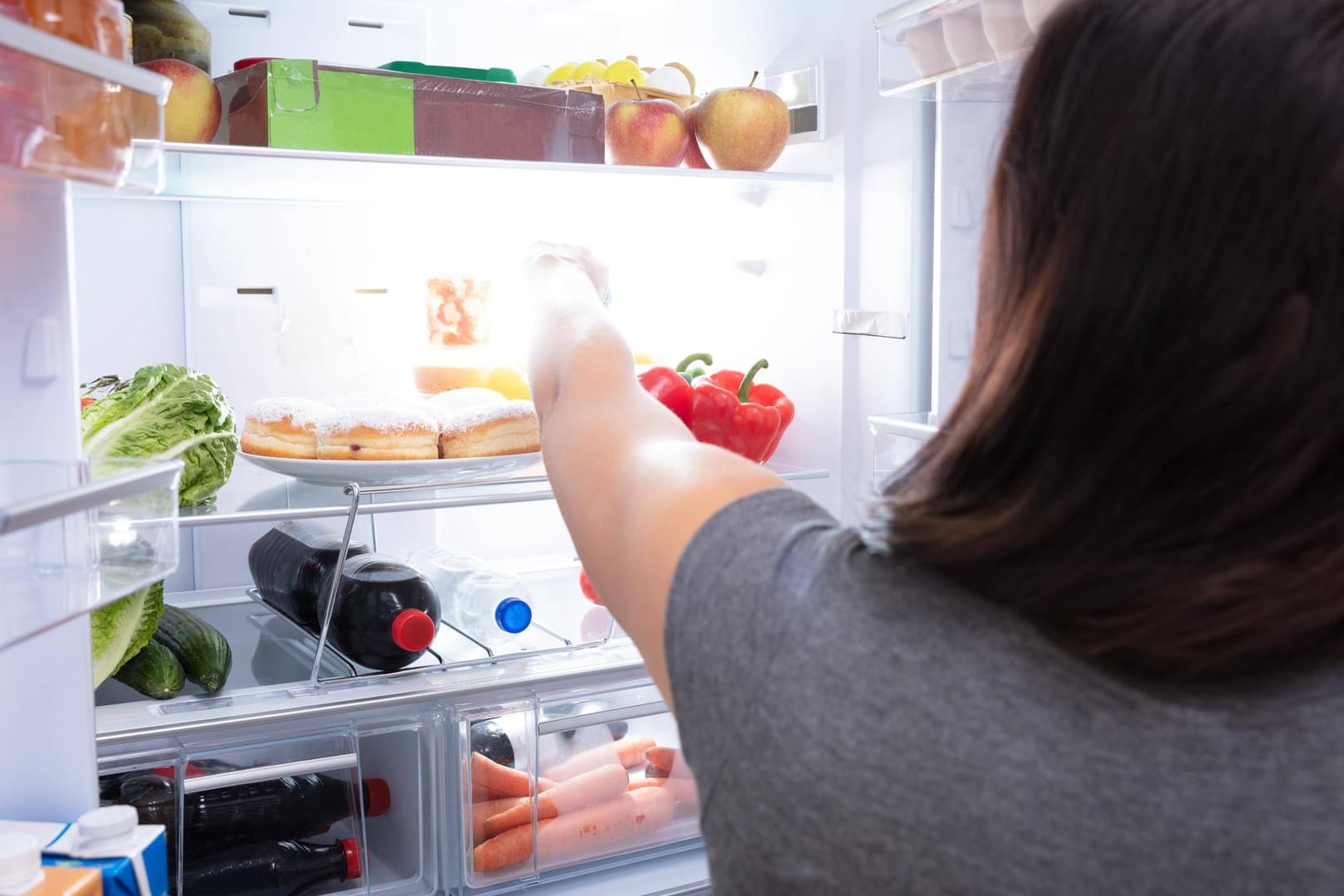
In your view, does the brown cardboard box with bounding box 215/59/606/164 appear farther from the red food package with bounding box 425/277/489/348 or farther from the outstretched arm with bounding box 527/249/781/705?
the outstretched arm with bounding box 527/249/781/705

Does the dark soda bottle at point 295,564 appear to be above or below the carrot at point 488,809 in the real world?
above

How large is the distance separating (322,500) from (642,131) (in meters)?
0.65

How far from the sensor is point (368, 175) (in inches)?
58.7

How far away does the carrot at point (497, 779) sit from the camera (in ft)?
4.68

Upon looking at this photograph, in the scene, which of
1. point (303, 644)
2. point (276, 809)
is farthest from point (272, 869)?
point (303, 644)

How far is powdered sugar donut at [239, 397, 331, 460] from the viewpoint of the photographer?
1.38m

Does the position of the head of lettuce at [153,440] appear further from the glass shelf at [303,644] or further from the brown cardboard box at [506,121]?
the brown cardboard box at [506,121]

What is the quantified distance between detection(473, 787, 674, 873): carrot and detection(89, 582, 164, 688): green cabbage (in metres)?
0.47

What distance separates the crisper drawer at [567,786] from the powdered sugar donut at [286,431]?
0.36 m

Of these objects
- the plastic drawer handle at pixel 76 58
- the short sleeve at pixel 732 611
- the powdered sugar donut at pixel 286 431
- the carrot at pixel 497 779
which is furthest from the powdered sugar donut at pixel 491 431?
the short sleeve at pixel 732 611

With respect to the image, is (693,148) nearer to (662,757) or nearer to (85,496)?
(662,757)

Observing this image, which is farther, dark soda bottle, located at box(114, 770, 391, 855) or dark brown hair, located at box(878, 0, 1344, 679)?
dark soda bottle, located at box(114, 770, 391, 855)

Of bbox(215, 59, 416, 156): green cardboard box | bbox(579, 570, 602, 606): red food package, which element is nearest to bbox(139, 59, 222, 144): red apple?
bbox(215, 59, 416, 156): green cardboard box

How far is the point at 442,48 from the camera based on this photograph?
185 cm
